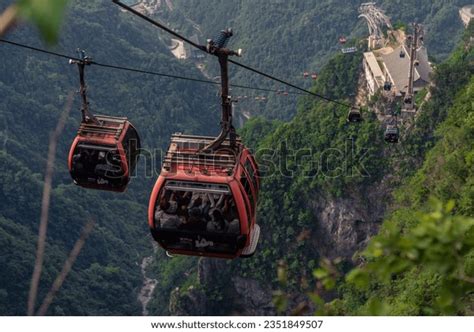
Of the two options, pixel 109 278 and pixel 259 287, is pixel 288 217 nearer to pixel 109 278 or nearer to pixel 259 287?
pixel 259 287

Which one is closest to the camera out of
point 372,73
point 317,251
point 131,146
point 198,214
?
point 198,214

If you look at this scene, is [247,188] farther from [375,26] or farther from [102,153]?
[375,26]

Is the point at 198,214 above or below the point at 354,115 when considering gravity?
below

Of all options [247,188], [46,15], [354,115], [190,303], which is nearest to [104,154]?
[247,188]

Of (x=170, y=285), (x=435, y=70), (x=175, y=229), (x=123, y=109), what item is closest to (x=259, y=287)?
(x=170, y=285)

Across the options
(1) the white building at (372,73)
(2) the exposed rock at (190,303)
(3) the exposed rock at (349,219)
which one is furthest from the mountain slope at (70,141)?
(1) the white building at (372,73)

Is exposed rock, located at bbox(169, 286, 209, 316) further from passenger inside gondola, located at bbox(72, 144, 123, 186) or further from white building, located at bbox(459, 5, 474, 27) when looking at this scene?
white building, located at bbox(459, 5, 474, 27)

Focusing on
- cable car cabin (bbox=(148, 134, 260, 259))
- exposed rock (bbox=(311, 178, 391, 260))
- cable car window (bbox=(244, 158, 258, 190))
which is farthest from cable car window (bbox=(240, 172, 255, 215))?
exposed rock (bbox=(311, 178, 391, 260))
